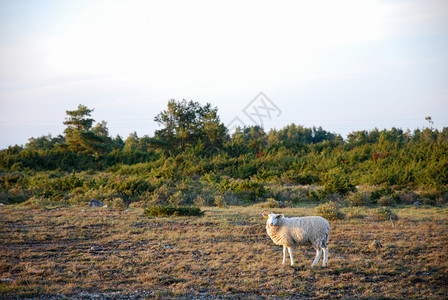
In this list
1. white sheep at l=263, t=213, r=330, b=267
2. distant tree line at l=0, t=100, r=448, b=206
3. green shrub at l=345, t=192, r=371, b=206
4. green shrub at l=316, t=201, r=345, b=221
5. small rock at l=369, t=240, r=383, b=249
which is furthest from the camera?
distant tree line at l=0, t=100, r=448, b=206

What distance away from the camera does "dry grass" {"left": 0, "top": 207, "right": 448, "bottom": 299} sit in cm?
571

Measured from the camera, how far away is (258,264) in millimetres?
7113

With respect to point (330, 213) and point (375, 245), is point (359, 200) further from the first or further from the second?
point (375, 245)

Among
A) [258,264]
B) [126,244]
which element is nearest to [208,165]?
[126,244]

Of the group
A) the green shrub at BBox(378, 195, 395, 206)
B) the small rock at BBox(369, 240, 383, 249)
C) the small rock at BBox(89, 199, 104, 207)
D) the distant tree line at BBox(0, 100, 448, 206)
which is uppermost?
the distant tree line at BBox(0, 100, 448, 206)

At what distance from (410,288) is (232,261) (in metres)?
3.45

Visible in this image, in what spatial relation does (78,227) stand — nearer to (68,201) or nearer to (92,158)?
(68,201)

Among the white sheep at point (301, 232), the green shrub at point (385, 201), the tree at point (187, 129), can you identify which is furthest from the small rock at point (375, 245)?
the tree at point (187, 129)

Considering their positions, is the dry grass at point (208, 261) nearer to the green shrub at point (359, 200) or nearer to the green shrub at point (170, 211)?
the green shrub at point (170, 211)

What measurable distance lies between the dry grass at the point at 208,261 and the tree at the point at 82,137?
987 inches

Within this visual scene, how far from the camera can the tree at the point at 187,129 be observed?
131 feet

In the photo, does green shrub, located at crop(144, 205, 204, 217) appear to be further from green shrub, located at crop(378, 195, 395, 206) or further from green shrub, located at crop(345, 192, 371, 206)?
green shrub, located at crop(378, 195, 395, 206)

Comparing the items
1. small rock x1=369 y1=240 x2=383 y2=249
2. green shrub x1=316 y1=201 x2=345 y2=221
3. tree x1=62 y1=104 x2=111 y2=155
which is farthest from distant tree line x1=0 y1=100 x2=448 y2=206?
small rock x1=369 y1=240 x2=383 y2=249

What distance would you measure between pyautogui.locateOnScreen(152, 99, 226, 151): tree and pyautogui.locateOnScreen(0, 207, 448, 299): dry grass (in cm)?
2768
